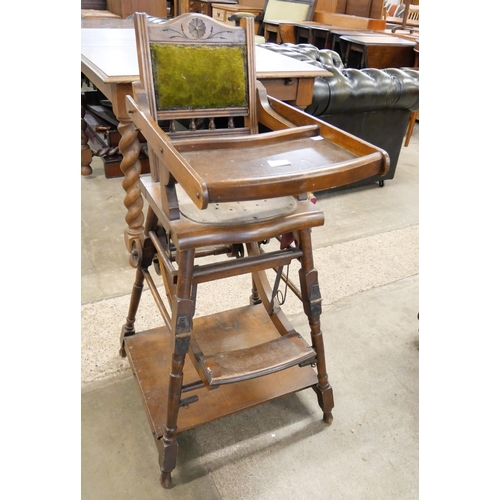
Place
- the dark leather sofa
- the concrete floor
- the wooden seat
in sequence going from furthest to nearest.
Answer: the wooden seat → the dark leather sofa → the concrete floor

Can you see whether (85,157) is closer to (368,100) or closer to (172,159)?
(368,100)

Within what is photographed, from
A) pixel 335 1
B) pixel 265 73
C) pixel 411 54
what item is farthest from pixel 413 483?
pixel 335 1

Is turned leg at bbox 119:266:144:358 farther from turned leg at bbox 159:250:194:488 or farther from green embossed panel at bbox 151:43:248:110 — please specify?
green embossed panel at bbox 151:43:248:110

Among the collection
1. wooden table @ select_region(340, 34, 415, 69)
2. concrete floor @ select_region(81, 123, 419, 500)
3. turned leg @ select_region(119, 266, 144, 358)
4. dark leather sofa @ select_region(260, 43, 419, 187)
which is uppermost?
wooden table @ select_region(340, 34, 415, 69)

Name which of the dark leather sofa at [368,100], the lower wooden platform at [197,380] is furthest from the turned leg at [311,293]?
the dark leather sofa at [368,100]

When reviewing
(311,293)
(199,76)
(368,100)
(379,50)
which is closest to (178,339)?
(311,293)

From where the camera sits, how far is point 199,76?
1.16 meters

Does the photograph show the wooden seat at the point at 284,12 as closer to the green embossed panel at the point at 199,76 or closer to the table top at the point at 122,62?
the table top at the point at 122,62

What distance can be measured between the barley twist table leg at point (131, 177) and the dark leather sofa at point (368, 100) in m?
1.02

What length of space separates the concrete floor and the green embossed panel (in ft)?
2.81

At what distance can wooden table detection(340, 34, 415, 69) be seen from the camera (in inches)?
178

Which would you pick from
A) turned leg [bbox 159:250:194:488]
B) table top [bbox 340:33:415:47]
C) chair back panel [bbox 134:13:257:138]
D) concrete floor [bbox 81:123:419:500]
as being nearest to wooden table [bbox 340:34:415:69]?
table top [bbox 340:33:415:47]

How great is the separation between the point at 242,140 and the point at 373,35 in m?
4.75

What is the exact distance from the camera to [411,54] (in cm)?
478
